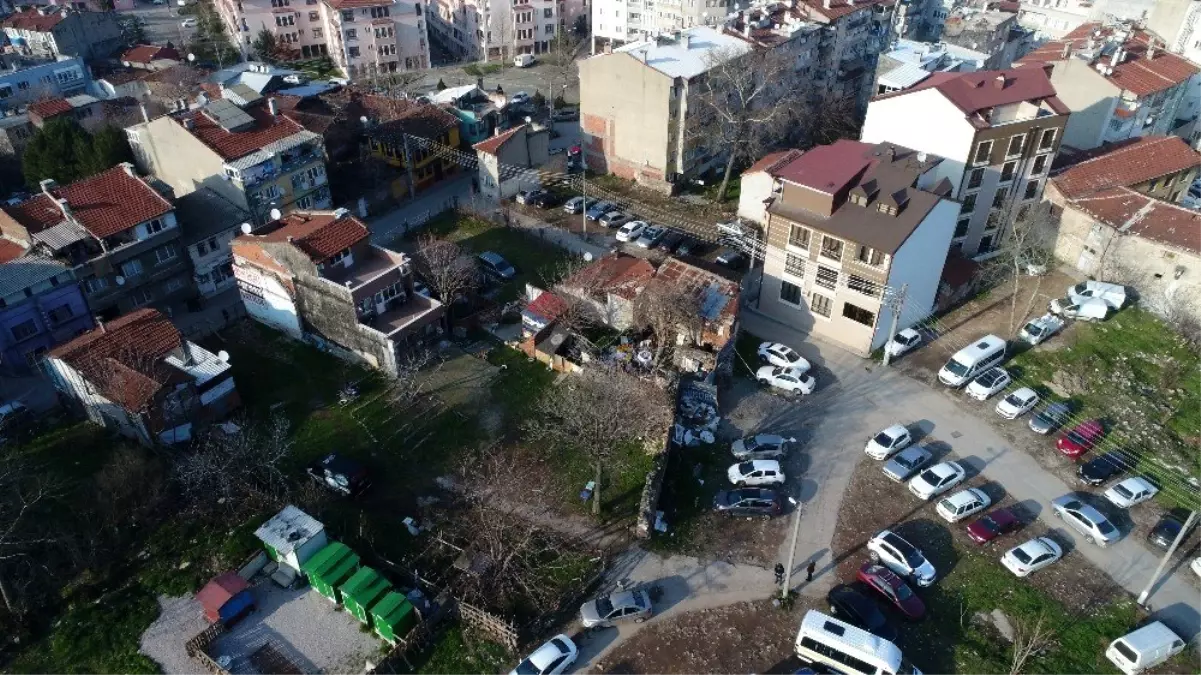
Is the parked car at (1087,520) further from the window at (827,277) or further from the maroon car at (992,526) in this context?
the window at (827,277)

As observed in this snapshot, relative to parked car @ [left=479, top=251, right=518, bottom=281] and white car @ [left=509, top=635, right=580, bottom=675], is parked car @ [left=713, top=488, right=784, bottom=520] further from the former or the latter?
parked car @ [left=479, top=251, right=518, bottom=281]

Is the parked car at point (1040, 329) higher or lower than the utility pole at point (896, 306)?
lower

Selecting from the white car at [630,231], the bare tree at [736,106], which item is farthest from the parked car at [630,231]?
the bare tree at [736,106]

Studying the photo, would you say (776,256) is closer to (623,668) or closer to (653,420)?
(653,420)

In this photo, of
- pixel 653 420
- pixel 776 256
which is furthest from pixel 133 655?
pixel 776 256

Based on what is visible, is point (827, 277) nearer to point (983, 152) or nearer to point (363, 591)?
point (983, 152)

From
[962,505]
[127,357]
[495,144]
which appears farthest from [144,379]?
Result: [962,505]
